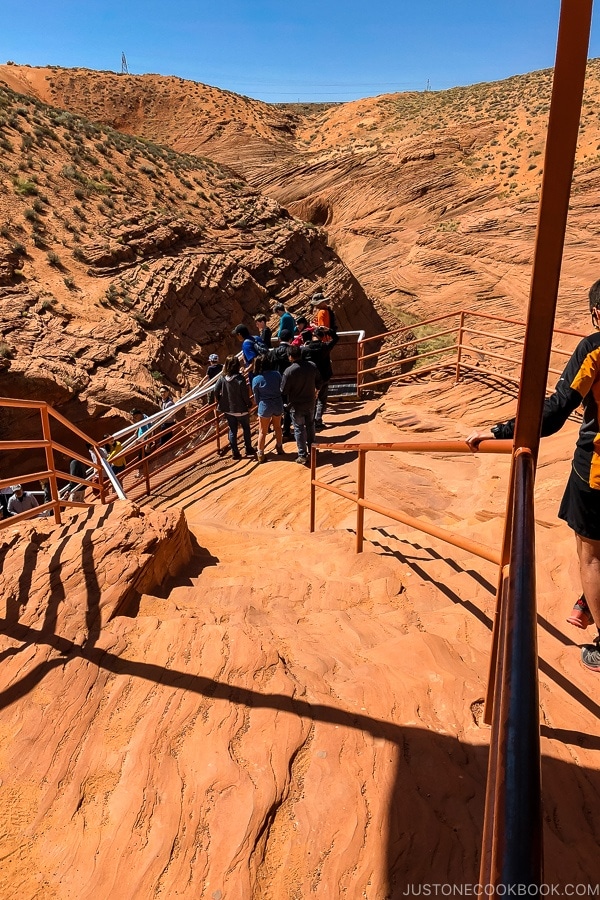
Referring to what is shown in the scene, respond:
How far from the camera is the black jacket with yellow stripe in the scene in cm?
241

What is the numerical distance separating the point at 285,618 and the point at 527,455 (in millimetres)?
1946

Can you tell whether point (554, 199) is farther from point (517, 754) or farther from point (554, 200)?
point (517, 754)

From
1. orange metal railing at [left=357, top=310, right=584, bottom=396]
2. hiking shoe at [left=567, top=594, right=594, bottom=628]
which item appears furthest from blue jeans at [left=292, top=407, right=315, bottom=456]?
hiking shoe at [left=567, top=594, right=594, bottom=628]

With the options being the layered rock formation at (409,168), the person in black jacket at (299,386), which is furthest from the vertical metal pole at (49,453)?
the layered rock formation at (409,168)

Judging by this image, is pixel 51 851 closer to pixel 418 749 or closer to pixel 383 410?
pixel 418 749

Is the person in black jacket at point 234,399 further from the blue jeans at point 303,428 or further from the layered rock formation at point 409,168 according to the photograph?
the layered rock formation at point 409,168

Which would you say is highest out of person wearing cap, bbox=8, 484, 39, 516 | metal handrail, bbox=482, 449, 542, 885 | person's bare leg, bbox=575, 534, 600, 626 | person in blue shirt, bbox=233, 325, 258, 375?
metal handrail, bbox=482, 449, 542, 885

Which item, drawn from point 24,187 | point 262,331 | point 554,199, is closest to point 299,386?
point 262,331

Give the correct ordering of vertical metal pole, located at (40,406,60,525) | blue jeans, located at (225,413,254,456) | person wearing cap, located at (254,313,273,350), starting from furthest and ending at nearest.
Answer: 1. person wearing cap, located at (254,313,273,350)
2. blue jeans, located at (225,413,254,456)
3. vertical metal pole, located at (40,406,60,525)

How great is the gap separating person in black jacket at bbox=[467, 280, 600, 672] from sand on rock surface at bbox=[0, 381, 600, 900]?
410 millimetres

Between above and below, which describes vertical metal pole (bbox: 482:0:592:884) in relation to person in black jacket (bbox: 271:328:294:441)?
above

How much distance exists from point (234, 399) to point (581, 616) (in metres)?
6.22

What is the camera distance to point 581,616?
300cm

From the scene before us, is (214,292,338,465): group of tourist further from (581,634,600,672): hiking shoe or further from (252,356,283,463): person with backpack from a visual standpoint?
(581,634,600,672): hiking shoe
